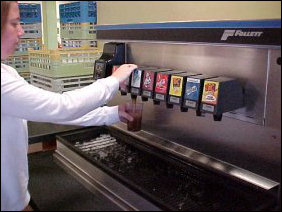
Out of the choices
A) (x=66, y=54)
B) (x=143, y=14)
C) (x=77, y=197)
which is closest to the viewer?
(x=77, y=197)

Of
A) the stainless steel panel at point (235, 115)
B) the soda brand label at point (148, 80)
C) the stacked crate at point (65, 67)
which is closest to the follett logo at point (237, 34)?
the stainless steel panel at point (235, 115)

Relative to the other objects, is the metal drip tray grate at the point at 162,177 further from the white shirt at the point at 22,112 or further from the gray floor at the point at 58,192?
the white shirt at the point at 22,112

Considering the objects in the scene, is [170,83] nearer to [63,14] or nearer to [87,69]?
[87,69]

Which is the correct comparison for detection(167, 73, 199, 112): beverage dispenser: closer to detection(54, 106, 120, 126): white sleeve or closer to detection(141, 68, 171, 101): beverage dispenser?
detection(141, 68, 171, 101): beverage dispenser

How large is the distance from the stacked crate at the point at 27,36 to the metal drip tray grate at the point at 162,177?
51.6 inches

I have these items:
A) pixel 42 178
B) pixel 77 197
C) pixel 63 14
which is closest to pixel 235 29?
pixel 77 197

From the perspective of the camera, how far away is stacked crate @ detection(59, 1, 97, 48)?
223cm

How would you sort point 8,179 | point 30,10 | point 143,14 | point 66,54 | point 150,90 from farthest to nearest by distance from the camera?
1. point 30,10
2. point 66,54
3. point 143,14
4. point 150,90
5. point 8,179

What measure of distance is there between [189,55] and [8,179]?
87 cm

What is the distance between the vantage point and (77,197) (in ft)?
3.90

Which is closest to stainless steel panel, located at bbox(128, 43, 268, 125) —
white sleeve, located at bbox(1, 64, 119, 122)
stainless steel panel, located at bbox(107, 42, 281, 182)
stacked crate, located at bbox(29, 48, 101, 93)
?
stainless steel panel, located at bbox(107, 42, 281, 182)

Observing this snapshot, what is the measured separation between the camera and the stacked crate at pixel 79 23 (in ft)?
7.30

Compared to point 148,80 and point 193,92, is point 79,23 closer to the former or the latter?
point 148,80

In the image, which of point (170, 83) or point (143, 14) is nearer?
point (170, 83)
